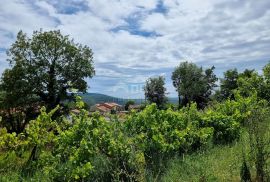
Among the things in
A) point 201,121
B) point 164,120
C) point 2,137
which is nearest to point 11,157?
point 2,137

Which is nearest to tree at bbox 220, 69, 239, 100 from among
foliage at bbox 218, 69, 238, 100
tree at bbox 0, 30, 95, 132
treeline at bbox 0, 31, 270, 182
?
foliage at bbox 218, 69, 238, 100

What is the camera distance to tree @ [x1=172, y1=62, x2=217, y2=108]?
6725 cm

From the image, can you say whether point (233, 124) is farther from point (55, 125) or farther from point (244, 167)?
point (55, 125)

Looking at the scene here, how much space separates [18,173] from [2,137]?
769mm

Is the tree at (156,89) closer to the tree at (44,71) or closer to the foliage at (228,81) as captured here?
the foliage at (228,81)

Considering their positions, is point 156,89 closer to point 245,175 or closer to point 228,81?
point 228,81

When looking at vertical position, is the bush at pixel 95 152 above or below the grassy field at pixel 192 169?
above

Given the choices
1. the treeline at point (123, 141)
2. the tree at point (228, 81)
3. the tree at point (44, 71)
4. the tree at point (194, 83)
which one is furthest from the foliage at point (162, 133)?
the tree at point (194, 83)

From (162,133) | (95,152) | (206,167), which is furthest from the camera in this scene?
(162,133)

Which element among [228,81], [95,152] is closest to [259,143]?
[95,152]

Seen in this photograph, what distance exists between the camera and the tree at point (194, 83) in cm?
6725

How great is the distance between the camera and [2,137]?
5.65 meters

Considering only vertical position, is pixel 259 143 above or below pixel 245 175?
above

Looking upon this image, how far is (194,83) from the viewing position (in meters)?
67.5
